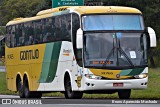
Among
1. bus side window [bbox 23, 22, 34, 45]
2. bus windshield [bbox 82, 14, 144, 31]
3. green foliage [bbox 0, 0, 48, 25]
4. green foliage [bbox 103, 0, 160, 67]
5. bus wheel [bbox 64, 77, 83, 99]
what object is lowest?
green foliage [bbox 0, 0, 48, 25]

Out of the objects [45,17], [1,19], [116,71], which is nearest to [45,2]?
[45,17]

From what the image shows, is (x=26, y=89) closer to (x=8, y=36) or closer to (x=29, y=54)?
(x=29, y=54)

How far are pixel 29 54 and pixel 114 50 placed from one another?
643 cm

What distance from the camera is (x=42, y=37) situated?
27344 millimetres

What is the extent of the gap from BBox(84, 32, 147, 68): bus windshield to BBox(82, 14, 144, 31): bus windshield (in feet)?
0.93

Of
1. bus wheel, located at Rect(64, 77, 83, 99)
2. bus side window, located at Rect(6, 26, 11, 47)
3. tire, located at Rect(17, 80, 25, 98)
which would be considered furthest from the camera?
bus side window, located at Rect(6, 26, 11, 47)

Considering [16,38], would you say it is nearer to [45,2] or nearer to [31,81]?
[31,81]

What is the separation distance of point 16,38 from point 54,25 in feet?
15.4

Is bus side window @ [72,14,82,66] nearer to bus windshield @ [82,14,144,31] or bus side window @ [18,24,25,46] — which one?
bus windshield @ [82,14,144,31]

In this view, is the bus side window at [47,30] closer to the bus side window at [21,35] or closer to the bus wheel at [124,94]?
the bus side window at [21,35]

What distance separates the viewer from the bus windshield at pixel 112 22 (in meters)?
23.6

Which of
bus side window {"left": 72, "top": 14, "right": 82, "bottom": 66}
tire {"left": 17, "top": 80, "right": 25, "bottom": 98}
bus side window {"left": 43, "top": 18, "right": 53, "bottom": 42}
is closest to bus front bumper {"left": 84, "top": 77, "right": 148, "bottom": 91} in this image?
bus side window {"left": 72, "top": 14, "right": 82, "bottom": 66}

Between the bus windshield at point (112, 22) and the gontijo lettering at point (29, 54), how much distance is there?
473cm

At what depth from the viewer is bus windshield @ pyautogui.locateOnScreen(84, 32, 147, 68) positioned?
23281mm
